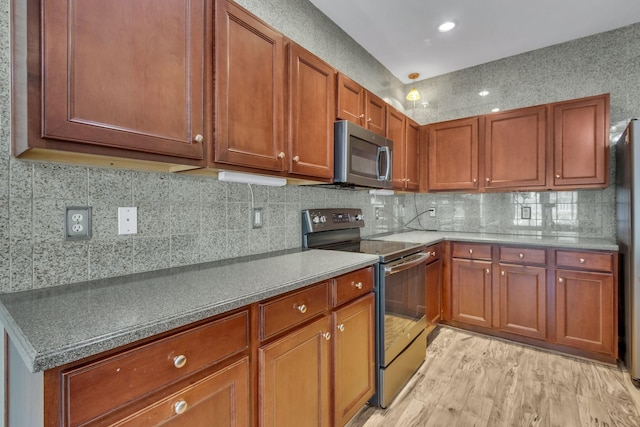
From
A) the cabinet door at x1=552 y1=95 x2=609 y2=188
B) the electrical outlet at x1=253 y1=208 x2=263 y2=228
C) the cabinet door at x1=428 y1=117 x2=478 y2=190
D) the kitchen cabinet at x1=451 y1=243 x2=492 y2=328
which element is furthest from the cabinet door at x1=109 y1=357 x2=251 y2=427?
the cabinet door at x1=552 y1=95 x2=609 y2=188

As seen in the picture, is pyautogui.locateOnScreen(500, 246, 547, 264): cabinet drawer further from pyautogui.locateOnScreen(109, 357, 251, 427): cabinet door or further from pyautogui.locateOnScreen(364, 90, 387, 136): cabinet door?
pyautogui.locateOnScreen(109, 357, 251, 427): cabinet door

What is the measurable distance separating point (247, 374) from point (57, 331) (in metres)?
0.55

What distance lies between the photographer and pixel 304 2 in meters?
2.26

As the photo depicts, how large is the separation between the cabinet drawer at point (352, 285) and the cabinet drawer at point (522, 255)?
1.52m

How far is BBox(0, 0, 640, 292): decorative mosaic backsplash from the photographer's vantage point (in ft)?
3.41

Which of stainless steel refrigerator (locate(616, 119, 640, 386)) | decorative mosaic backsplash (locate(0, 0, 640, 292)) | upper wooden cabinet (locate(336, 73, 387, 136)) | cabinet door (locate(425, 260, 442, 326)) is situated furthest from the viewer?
cabinet door (locate(425, 260, 442, 326))

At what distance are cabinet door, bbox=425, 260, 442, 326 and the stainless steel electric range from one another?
1.17ft

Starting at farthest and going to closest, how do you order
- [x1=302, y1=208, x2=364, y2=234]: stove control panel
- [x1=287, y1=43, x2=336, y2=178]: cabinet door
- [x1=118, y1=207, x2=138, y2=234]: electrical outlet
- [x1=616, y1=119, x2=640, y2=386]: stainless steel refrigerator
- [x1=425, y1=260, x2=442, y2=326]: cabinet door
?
[x1=425, y1=260, x2=442, y2=326]: cabinet door, [x1=302, y1=208, x2=364, y2=234]: stove control panel, [x1=616, y1=119, x2=640, y2=386]: stainless steel refrigerator, [x1=287, y1=43, x2=336, y2=178]: cabinet door, [x1=118, y1=207, x2=138, y2=234]: electrical outlet

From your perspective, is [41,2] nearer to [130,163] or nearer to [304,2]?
[130,163]

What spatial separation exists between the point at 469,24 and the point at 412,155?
1.18 metres

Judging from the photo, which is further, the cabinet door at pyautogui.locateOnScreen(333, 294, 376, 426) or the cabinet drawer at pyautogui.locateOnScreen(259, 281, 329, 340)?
the cabinet door at pyautogui.locateOnScreen(333, 294, 376, 426)

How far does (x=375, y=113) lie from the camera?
96.7 inches

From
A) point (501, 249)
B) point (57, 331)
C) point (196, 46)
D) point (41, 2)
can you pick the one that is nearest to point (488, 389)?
point (501, 249)

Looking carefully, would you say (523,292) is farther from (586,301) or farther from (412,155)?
(412,155)
